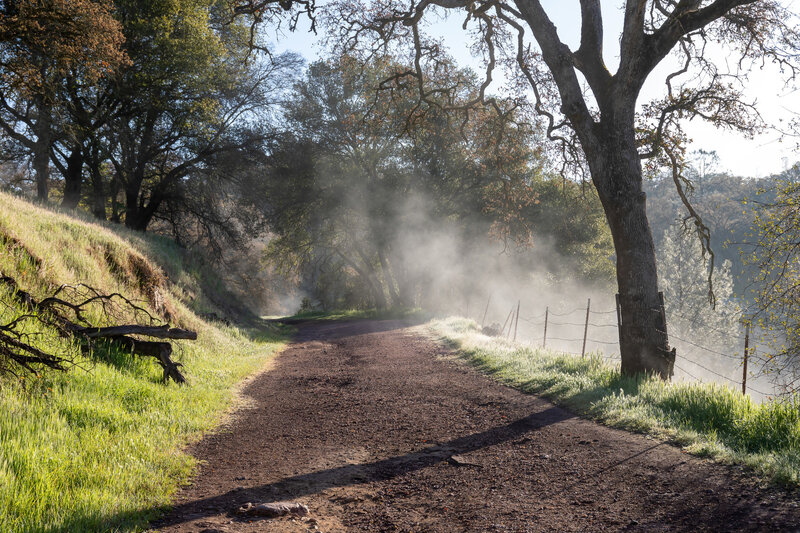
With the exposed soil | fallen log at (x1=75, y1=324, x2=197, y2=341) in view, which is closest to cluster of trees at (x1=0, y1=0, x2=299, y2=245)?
fallen log at (x1=75, y1=324, x2=197, y2=341)

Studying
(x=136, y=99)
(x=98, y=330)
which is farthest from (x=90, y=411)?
(x=136, y=99)

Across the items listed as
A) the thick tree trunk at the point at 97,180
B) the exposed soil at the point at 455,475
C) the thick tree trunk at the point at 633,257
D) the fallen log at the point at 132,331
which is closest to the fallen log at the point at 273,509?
the exposed soil at the point at 455,475

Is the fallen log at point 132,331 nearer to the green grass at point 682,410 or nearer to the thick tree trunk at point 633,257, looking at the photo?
the green grass at point 682,410

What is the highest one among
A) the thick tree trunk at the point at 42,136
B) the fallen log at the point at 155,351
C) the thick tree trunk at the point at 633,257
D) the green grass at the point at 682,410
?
the thick tree trunk at the point at 42,136

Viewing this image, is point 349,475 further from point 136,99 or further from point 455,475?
point 136,99

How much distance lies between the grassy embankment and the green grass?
4549 mm

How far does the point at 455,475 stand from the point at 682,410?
3208 mm

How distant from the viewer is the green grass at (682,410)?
15.3 feet

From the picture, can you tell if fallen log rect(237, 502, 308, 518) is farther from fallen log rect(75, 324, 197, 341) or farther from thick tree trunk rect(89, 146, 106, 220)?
thick tree trunk rect(89, 146, 106, 220)

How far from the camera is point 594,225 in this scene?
110 feet

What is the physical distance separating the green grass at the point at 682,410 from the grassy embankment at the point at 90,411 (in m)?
4.55

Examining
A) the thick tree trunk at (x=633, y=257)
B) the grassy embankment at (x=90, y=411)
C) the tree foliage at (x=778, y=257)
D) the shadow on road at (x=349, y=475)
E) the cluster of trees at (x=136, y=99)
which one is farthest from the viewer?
the cluster of trees at (x=136, y=99)

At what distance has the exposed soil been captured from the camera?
11.9 feet

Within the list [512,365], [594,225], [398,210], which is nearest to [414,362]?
[512,365]
